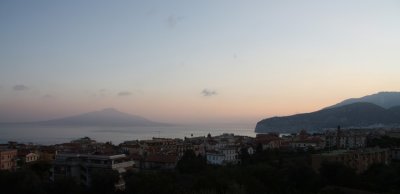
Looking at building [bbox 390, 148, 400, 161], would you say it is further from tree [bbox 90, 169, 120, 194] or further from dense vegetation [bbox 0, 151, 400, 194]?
tree [bbox 90, 169, 120, 194]

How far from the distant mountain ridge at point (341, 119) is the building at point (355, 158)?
8235cm

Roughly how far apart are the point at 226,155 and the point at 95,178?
18.2 meters

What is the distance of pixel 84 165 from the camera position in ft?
77.2

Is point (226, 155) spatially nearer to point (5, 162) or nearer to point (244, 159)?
point (244, 159)

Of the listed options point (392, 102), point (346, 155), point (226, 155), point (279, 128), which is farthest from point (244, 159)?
point (392, 102)

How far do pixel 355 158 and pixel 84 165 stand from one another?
15.7 meters

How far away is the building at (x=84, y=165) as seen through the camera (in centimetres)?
2312

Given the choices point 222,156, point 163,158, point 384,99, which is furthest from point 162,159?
point 384,99

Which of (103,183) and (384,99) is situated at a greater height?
(384,99)

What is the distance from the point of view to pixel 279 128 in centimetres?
13262

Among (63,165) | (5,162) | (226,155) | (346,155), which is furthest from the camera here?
(226,155)

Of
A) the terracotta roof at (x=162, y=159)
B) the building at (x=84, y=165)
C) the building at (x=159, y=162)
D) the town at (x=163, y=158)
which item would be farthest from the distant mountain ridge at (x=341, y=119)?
the building at (x=84, y=165)

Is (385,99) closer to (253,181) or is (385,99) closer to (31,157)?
(31,157)

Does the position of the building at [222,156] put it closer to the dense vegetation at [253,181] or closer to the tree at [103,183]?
the dense vegetation at [253,181]
